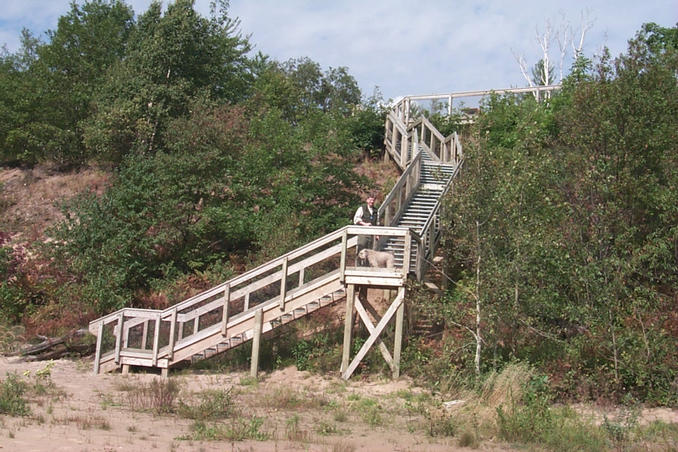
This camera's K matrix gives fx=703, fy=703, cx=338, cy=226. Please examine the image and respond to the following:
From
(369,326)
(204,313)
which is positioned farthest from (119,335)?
(369,326)

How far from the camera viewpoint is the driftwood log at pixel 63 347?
1691cm

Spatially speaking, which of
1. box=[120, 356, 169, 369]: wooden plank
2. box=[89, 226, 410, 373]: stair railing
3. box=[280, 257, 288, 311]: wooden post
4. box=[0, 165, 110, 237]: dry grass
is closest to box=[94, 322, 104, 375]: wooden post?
box=[89, 226, 410, 373]: stair railing

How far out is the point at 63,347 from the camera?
17328 millimetres

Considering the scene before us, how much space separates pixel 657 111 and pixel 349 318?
28.9 feet

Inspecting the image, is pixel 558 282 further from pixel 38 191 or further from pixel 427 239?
pixel 38 191

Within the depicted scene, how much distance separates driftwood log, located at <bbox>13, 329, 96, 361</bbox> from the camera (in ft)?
55.5

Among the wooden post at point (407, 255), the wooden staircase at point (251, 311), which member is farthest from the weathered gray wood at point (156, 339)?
the wooden post at point (407, 255)

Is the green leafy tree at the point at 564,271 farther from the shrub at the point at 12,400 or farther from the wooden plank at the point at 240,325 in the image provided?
the shrub at the point at 12,400

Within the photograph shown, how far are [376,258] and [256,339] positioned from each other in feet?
10.2

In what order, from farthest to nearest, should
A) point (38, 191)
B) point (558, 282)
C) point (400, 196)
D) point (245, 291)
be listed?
point (38, 191)
point (400, 196)
point (245, 291)
point (558, 282)

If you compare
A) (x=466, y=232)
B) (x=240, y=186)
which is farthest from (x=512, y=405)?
(x=240, y=186)

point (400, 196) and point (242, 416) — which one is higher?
point (400, 196)

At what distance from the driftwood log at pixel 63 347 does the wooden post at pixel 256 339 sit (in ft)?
15.2

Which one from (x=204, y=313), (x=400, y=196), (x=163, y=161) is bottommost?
(x=204, y=313)
